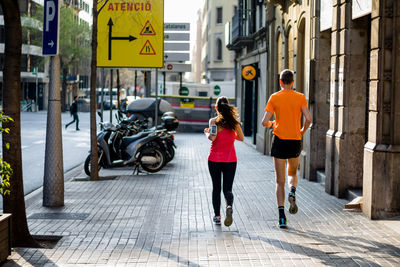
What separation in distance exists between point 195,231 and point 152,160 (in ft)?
25.8

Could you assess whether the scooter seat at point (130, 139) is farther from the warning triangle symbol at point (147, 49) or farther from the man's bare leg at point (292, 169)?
the man's bare leg at point (292, 169)

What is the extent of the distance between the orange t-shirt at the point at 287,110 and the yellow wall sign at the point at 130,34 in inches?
435

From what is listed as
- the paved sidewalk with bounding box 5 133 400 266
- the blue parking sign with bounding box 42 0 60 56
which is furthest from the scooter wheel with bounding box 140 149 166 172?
the blue parking sign with bounding box 42 0 60 56

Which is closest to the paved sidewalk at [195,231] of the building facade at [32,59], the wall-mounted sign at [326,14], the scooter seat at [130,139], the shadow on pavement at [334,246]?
the shadow on pavement at [334,246]

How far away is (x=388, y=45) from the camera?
30.9 ft

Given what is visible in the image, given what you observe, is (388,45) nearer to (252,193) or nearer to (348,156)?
(348,156)

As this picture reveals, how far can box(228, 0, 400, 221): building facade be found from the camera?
372 inches

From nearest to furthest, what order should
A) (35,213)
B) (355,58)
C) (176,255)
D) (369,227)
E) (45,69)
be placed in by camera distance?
(176,255) → (369,227) → (35,213) → (355,58) → (45,69)

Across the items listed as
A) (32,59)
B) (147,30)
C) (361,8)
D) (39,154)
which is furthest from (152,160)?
(32,59)

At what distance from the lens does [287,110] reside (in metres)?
8.88

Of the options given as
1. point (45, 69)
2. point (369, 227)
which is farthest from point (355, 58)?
point (45, 69)

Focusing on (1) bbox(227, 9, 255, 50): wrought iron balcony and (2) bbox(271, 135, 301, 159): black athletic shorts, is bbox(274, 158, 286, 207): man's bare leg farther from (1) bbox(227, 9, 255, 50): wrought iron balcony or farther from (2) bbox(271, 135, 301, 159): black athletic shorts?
(1) bbox(227, 9, 255, 50): wrought iron balcony

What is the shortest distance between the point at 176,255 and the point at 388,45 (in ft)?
13.3

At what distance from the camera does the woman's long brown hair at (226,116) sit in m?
9.04
